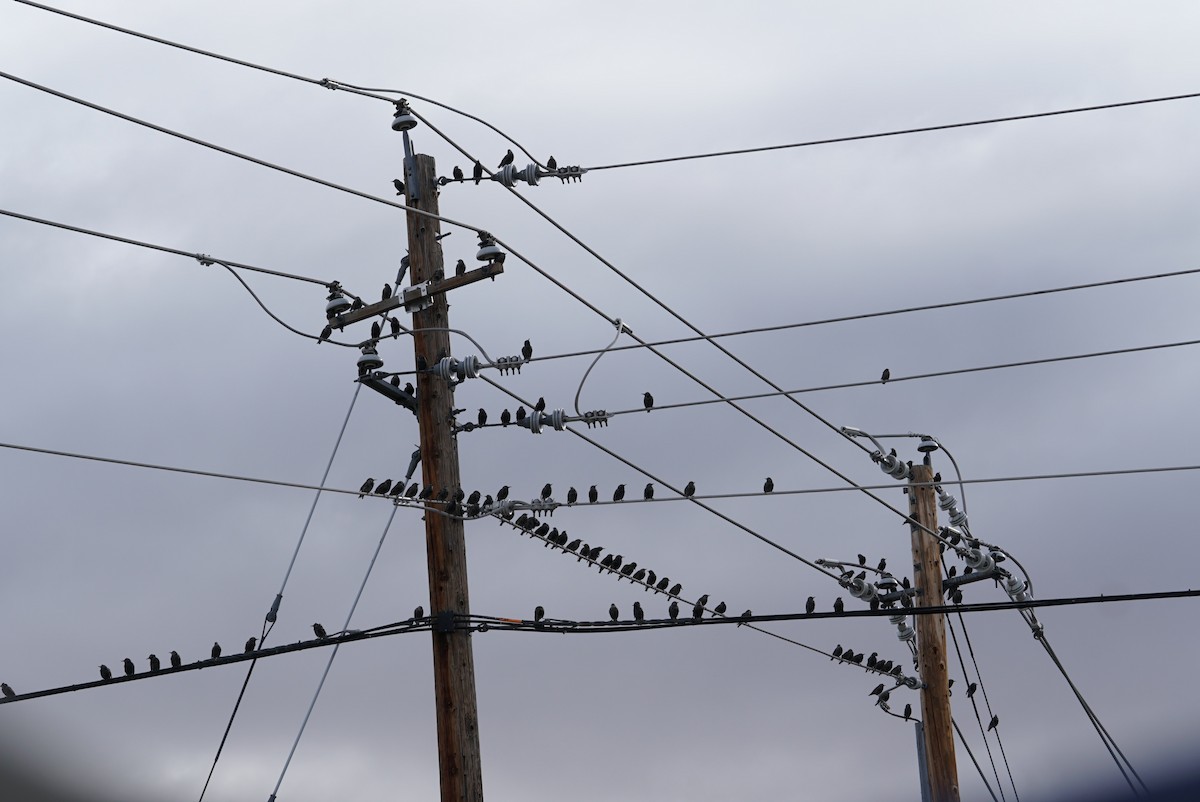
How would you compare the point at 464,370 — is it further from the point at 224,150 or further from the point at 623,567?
the point at 623,567

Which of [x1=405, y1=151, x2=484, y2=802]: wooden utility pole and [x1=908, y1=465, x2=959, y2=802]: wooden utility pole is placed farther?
[x1=908, y1=465, x2=959, y2=802]: wooden utility pole

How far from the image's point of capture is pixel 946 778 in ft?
50.2

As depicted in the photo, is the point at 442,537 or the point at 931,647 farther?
the point at 931,647

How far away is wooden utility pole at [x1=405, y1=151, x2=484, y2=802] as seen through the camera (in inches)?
491

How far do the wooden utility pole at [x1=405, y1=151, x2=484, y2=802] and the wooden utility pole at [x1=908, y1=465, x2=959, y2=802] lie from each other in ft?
17.7

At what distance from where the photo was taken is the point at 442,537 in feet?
42.3

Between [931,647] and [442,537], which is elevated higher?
[442,537]

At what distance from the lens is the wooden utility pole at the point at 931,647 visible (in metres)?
15.5

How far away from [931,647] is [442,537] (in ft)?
19.7

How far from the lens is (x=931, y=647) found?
15781mm

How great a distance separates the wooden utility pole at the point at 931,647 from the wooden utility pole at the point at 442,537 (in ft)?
17.7

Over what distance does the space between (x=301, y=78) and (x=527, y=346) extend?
336 centimetres

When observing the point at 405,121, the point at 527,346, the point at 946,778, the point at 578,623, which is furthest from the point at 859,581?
the point at 405,121

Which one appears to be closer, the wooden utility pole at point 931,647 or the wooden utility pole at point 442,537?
the wooden utility pole at point 442,537
